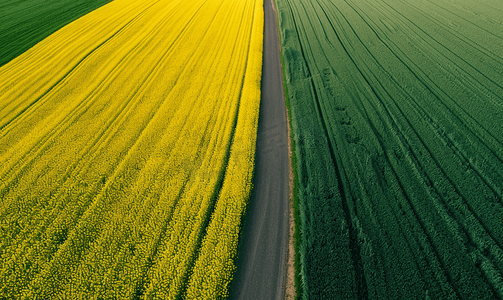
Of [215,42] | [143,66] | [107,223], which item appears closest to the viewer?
[107,223]

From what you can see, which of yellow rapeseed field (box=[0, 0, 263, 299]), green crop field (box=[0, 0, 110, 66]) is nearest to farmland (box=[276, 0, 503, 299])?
yellow rapeseed field (box=[0, 0, 263, 299])

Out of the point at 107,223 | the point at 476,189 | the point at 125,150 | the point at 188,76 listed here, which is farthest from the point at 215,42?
the point at 476,189

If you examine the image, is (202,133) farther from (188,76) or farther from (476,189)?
(476,189)

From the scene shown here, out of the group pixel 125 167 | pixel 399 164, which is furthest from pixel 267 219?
pixel 125 167

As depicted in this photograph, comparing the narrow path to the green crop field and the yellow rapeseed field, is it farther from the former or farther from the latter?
the green crop field

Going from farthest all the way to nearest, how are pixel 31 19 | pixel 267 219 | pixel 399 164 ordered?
pixel 31 19, pixel 399 164, pixel 267 219

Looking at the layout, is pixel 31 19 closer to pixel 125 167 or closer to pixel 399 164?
pixel 125 167
